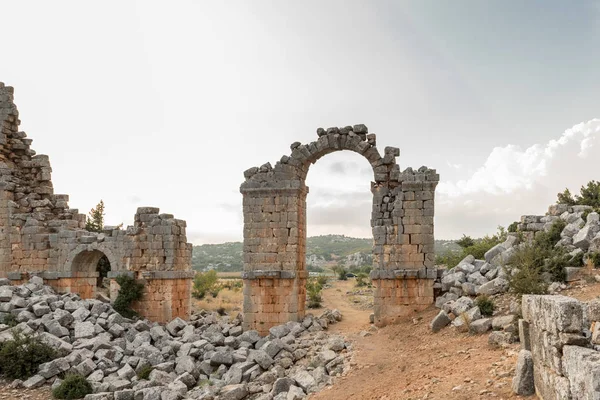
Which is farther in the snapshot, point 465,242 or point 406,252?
point 465,242

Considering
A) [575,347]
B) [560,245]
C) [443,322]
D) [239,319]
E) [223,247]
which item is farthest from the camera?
[223,247]

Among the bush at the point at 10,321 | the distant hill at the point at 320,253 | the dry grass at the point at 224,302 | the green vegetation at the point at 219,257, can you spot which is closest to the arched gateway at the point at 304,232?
the bush at the point at 10,321

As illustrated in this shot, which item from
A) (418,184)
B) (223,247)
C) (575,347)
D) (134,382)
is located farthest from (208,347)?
(223,247)

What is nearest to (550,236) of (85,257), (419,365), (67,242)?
(419,365)

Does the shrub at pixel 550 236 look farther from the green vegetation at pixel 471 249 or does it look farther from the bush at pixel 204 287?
the bush at pixel 204 287

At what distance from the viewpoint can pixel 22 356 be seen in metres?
12.1

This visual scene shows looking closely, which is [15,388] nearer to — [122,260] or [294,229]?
[122,260]

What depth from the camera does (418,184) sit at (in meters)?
13.6

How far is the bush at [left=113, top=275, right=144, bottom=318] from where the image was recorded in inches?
617

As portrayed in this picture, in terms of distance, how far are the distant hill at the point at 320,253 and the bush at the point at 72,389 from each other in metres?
51.0

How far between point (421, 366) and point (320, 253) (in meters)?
72.1

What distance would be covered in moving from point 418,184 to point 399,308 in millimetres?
3425

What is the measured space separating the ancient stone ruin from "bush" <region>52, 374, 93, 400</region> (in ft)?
15.4

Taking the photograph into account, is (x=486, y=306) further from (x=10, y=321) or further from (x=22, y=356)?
(x=10, y=321)
